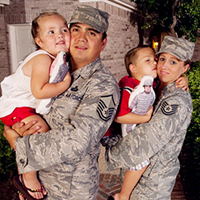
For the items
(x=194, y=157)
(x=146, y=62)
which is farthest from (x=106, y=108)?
(x=194, y=157)

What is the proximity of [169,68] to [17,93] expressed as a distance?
61.3 inches

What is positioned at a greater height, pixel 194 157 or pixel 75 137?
pixel 75 137

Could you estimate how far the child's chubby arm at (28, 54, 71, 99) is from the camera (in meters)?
1.92

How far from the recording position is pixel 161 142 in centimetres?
213

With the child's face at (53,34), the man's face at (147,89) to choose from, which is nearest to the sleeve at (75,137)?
the man's face at (147,89)

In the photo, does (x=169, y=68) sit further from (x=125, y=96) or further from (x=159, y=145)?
(x=159, y=145)

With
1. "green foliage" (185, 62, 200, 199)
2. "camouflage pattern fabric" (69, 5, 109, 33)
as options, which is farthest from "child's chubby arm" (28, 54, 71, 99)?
"green foliage" (185, 62, 200, 199)

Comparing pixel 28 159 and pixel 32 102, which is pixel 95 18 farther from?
pixel 28 159

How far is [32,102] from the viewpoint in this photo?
2.21 meters

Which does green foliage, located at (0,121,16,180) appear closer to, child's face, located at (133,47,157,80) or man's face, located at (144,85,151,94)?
child's face, located at (133,47,157,80)

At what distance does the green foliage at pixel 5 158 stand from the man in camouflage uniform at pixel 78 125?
2.56 metres

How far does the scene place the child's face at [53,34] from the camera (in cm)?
217

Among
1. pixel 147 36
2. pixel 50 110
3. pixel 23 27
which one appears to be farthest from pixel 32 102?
pixel 147 36

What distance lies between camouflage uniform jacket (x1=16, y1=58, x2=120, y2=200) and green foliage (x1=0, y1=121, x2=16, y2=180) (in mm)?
2553
